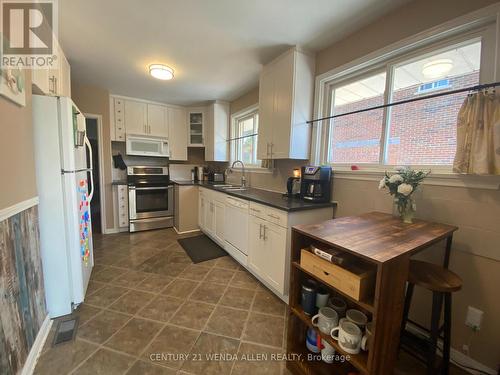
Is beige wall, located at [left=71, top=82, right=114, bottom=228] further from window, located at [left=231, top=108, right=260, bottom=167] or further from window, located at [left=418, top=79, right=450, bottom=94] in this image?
window, located at [left=418, top=79, right=450, bottom=94]

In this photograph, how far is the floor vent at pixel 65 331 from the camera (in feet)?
4.79

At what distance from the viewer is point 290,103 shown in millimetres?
2211

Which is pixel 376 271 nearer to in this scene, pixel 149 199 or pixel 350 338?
pixel 350 338

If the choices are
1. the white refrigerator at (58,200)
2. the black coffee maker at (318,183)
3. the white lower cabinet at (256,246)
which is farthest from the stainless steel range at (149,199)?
the black coffee maker at (318,183)

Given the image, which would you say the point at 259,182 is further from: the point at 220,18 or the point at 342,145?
the point at 220,18

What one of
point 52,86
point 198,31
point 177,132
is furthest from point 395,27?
point 177,132

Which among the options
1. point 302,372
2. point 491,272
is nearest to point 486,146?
point 491,272

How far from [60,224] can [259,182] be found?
2.34 meters

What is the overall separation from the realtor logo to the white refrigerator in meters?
0.31

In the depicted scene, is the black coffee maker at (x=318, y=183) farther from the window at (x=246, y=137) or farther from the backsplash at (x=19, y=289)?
the backsplash at (x=19, y=289)

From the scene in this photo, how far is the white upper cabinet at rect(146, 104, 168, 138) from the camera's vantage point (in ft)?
13.1

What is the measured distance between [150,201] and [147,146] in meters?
1.08

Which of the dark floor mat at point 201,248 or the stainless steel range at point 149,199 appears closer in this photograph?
the dark floor mat at point 201,248

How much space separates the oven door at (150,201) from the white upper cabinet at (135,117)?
112 centimetres
